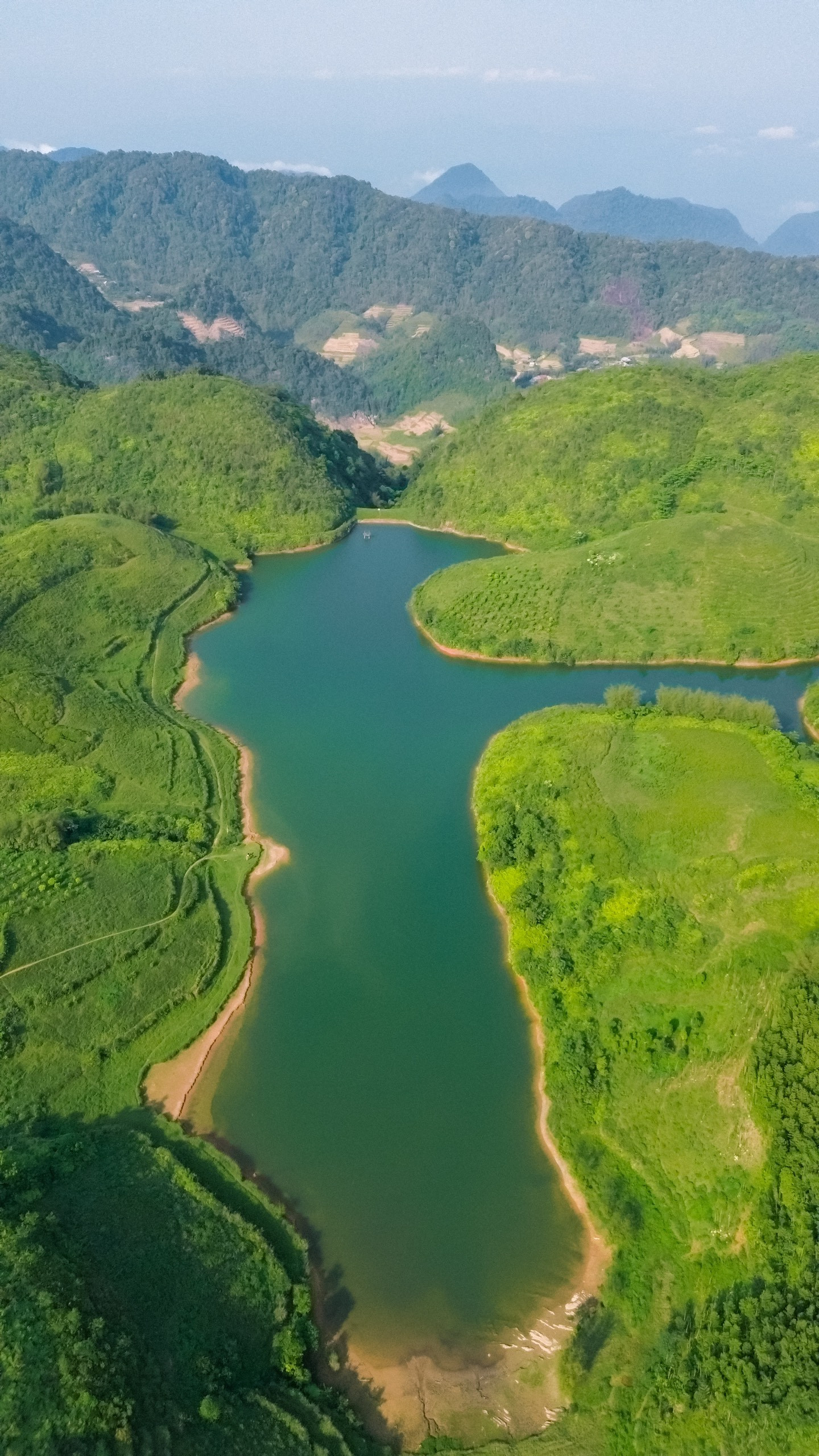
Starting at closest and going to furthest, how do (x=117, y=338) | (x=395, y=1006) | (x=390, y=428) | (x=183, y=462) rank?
(x=395, y=1006) → (x=183, y=462) → (x=117, y=338) → (x=390, y=428)

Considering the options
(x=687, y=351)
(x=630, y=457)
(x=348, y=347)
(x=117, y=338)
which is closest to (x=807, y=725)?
(x=630, y=457)

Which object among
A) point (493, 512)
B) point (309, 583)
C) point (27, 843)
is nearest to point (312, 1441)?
point (27, 843)

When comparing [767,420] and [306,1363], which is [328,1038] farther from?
[767,420]

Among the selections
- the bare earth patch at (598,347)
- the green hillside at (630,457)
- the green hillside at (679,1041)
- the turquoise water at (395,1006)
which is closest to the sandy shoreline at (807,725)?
the turquoise water at (395,1006)

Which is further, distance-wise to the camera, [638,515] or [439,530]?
[439,530]

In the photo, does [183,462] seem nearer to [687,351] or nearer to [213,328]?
[213,328]

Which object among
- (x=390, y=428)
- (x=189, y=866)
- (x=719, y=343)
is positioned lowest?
(x=189, y=866)

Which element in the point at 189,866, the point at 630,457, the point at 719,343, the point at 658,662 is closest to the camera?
the point at 189,866
